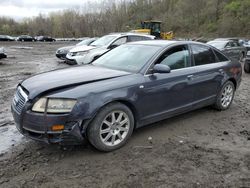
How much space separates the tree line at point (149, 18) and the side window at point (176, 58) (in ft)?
168

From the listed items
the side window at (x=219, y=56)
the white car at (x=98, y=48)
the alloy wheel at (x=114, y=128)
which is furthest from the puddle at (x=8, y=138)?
the white car at (x=98, y=48)

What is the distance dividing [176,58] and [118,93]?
61.2 inches

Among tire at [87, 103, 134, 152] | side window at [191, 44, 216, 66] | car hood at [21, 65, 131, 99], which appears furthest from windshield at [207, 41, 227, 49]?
tire at [87, 103, 134, 152]

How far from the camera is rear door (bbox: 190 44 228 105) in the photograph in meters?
5.03

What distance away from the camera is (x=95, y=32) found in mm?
79625

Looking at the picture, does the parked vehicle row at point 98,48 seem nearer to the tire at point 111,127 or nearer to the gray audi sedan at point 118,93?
the gray audi sedan at point 118,93

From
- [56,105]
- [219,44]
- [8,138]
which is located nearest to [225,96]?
[56,105]

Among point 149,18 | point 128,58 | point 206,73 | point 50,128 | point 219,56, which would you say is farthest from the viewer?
point 149,18

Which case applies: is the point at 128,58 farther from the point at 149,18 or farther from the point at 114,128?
the point at 149,18

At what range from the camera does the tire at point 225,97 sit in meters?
5.64

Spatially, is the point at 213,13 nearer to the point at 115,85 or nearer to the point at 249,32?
the point at 249,32

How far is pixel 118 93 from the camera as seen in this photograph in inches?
148

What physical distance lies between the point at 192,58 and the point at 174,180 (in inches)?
103

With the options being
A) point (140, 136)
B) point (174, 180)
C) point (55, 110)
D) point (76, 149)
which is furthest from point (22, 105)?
point (174, 180)
